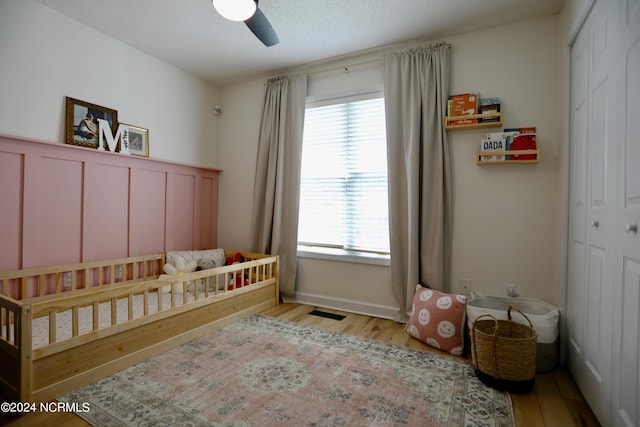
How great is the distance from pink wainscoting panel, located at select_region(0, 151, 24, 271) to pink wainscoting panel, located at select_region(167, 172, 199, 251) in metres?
1.21

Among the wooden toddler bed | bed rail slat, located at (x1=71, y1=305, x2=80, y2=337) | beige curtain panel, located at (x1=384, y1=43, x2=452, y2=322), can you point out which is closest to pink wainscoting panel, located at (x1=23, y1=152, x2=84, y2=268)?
the wooden toddler bed

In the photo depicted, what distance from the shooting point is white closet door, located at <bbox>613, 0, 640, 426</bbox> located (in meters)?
1.16

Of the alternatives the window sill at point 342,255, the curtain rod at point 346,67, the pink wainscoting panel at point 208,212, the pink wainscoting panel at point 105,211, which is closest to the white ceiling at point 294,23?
the curtain rod at point 346,67

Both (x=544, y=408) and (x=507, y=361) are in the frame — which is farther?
(x=507, y=361)

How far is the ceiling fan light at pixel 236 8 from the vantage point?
1629 mm

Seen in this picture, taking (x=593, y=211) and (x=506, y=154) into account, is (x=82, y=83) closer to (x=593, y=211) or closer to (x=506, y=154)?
(x=506, y=154)

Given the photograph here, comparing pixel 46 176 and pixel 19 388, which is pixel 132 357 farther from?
pixel 46 176

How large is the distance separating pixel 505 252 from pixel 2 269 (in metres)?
3.67

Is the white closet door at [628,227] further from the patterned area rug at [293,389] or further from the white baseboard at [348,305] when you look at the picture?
the white baseboard at [348,305]

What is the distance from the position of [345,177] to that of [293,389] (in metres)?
2.01

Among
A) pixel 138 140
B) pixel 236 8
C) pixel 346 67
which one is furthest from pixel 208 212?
pixel 236 8

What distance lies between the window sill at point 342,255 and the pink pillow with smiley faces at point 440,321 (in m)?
0.60

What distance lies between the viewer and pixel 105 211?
272 centimetres

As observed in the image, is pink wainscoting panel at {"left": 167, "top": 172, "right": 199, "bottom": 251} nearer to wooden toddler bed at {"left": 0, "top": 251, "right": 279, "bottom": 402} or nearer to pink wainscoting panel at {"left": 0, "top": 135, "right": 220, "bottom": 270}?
pink wainscoting panel at {"left": 0, "top": 135, "right": 220, "bottom": 270}
